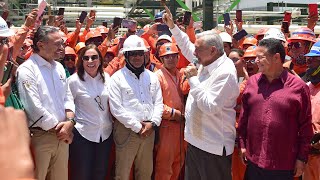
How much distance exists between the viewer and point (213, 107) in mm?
4184

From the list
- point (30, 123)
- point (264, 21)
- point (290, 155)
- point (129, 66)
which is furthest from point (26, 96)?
point (264, 21)

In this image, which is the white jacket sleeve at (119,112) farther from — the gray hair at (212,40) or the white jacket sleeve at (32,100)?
the gray hair at (212,40)

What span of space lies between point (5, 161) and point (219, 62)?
11.0ft

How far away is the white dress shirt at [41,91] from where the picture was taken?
176 inches

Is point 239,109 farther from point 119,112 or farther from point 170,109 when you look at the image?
point 119,112

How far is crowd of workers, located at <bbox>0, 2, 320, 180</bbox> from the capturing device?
3965 mm

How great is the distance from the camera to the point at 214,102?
4.17 m

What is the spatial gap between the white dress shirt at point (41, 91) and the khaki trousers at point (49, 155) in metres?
0.13

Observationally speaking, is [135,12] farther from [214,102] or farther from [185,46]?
[214,102]

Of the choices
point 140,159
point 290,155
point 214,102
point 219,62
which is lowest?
point 140,159

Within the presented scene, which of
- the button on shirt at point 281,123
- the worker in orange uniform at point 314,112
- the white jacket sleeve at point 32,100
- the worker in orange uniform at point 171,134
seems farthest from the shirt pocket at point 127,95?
the worker in orange uniform at point 314,112

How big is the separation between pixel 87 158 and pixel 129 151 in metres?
0.46

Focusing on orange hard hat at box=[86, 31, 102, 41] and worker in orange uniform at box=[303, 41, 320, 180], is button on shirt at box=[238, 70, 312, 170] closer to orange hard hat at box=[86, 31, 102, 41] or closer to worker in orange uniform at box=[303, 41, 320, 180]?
worker in orange uniform at box=[303, 41, 320, 180]

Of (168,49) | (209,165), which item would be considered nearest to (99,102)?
(168,49)
